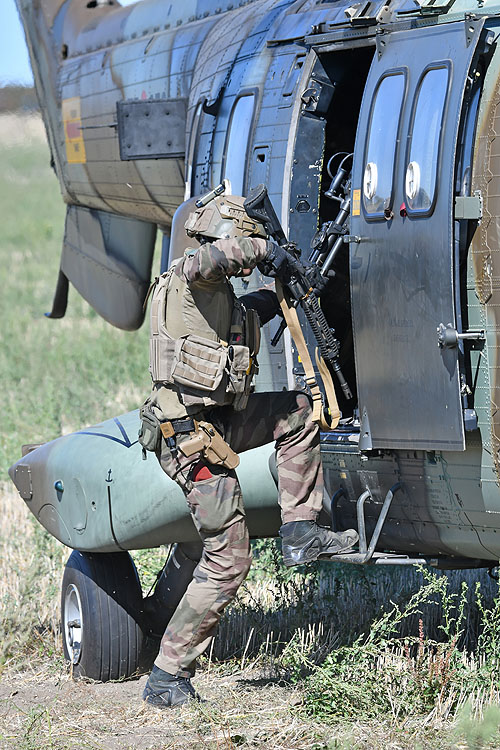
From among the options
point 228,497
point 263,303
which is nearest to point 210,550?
point 228,497

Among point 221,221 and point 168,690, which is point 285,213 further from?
point 168,690

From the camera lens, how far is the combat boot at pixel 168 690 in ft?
17.5

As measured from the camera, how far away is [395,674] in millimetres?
5242

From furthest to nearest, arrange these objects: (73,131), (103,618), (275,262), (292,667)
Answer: (73,131), (103,618), (292,667), (275,262)

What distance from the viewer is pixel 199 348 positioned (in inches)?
199

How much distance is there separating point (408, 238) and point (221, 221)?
0.79 metres

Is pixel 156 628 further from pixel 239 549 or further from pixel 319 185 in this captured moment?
pixel 319 185

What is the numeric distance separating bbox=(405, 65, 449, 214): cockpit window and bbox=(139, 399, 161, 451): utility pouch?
1.44 m

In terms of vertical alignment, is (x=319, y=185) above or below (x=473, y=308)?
above

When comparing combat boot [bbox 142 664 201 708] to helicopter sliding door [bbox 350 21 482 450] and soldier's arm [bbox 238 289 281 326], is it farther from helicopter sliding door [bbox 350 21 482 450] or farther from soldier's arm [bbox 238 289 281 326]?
soldier's arm [bbox 238 289 281 326]

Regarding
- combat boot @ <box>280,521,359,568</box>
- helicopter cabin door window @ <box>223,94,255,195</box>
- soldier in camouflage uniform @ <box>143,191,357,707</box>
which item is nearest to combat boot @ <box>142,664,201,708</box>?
soldier in camouflage uniform @ <box>143,191,357,707</box>

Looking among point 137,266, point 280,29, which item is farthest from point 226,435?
point 137,266

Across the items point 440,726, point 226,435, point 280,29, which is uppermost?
point 280,29

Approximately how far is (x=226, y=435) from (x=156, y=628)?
1.64 metres
